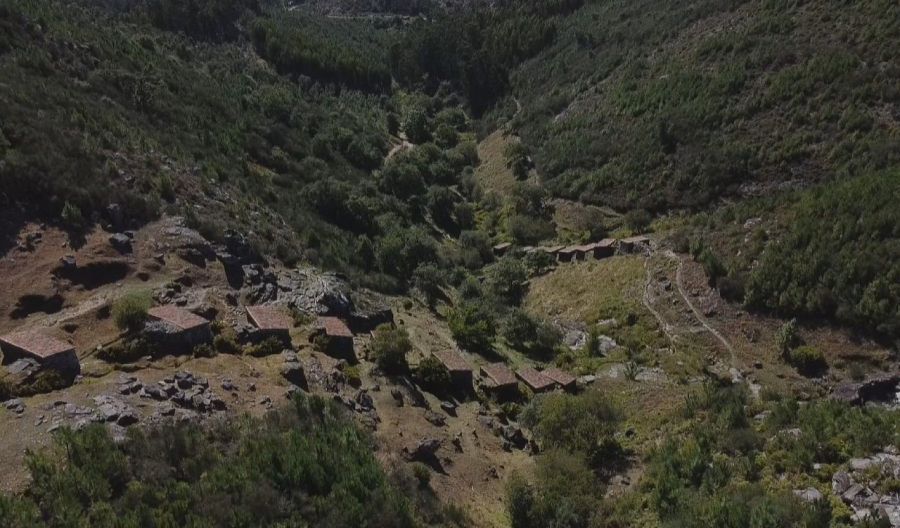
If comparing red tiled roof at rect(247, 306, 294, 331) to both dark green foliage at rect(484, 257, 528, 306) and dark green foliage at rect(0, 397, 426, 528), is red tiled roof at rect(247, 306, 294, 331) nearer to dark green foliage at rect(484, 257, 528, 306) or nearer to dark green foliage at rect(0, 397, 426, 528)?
dark green foliage at rect(0, 397, 426, 528)

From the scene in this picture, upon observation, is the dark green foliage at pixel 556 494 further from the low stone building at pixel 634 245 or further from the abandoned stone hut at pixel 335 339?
the low stone building at pixel 634 245

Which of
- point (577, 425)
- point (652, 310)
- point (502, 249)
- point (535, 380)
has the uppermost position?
point (577, 425)

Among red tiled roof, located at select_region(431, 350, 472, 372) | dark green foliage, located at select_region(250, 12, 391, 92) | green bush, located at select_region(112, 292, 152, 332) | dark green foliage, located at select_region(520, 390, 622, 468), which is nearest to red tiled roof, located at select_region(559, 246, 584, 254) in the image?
red tiled roof, located at select_region(431, 350, 472, 372)

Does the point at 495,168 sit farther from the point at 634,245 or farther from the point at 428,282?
the point at 428,282

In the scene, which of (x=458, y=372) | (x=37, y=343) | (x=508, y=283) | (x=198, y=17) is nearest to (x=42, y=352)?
(x=37, y=343)

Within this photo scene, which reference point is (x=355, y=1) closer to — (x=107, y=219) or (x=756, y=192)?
(x=756, y=192)

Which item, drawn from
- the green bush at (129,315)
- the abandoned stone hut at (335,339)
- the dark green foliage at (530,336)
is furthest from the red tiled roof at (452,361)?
the green bush at (129,315)

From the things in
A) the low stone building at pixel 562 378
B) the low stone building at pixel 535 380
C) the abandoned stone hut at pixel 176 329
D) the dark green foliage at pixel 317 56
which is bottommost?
the low stone building at pixel 562 378
